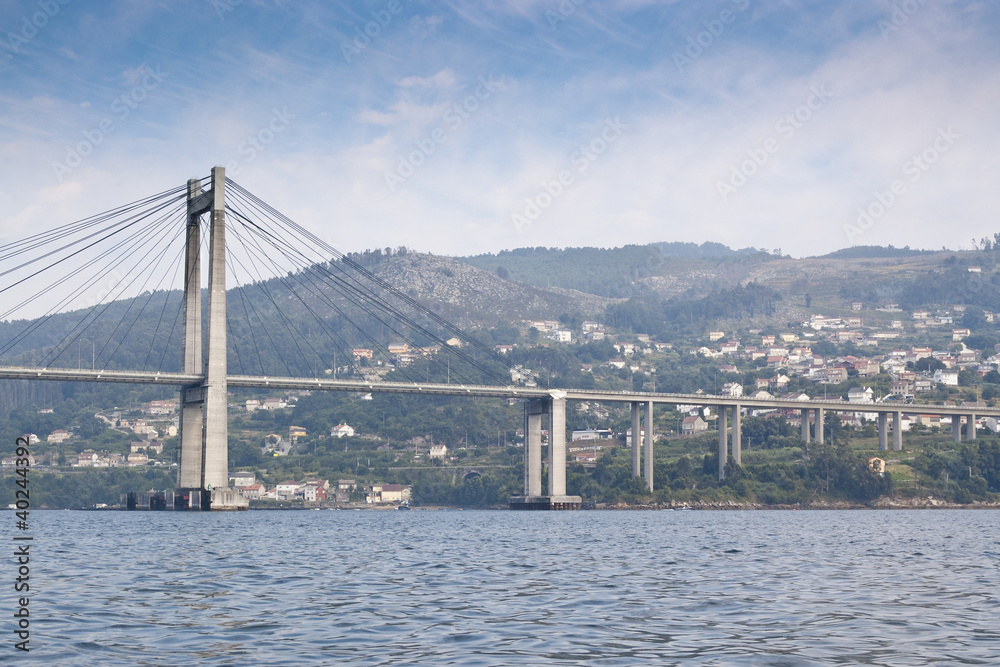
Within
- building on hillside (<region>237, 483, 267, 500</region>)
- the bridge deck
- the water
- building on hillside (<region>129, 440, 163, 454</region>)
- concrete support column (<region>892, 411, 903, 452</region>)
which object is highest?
the bridge deck

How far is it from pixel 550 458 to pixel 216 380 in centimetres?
3899

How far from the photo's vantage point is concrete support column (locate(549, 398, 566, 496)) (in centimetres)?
10844

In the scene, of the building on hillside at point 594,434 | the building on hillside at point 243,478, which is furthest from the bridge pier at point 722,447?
the building on hillside at point 243,478

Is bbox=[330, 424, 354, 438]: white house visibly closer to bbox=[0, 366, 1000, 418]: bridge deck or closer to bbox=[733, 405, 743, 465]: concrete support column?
bbox=[0, 366, 1000, 418]: bridge deck

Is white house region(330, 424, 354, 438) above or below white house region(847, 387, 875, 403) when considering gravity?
below

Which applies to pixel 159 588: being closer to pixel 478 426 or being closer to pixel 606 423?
pixel 478 426

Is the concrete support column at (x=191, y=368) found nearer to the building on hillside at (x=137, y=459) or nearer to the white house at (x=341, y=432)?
the building on hillside at (x=137, y=459)

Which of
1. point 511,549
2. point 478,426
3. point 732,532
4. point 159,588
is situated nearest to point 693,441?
point 478,426

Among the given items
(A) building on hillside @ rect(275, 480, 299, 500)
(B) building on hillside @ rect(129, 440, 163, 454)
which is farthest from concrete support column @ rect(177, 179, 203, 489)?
(B) building on hillside @ rect(129, 440, 163, 454)

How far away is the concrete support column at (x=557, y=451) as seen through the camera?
356 feet

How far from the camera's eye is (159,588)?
1017 inches

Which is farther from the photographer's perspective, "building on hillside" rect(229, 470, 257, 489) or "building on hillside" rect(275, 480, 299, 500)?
"building on hillside" rect(229, 470, 257, 489)

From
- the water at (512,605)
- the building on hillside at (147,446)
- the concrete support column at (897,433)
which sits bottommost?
the water at (512,605)

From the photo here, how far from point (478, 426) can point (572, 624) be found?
156765 millimetres
